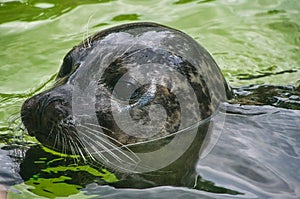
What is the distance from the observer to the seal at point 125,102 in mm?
3670

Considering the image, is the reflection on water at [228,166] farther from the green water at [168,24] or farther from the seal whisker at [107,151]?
the green water at [168,24]

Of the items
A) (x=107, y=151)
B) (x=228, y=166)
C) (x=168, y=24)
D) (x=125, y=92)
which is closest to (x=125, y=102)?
(x=125, y=92)

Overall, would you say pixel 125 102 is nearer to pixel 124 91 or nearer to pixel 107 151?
pixel 124 91

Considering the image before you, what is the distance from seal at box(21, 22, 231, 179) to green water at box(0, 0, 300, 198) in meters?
1.53

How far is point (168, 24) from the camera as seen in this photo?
6555 mm

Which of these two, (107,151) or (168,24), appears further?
(168,24)

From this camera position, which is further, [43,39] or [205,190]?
[43,39]

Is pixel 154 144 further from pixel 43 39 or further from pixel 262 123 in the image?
pixel 43 39

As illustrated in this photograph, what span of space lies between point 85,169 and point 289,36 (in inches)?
125

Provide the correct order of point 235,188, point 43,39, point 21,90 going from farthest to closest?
point 43,39 → point 21,90 → point 235,188

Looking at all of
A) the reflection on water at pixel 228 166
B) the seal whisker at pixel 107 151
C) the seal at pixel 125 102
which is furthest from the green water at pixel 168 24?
the seal whisker at pixel 107 151

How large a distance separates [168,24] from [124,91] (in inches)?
114

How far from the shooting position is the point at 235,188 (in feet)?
11.8

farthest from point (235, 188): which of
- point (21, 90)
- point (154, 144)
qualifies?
point (21, 90)
